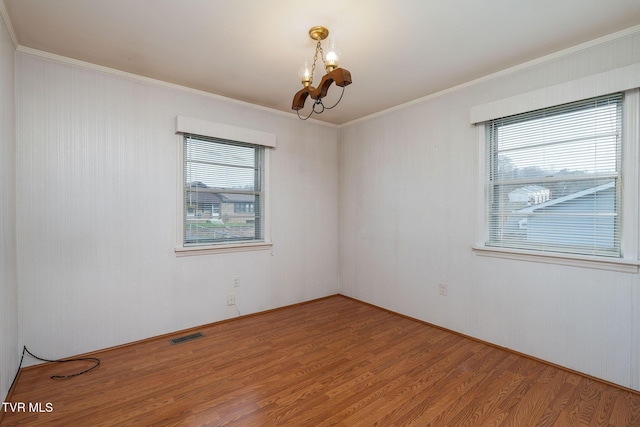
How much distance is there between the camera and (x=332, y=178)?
4551 mm

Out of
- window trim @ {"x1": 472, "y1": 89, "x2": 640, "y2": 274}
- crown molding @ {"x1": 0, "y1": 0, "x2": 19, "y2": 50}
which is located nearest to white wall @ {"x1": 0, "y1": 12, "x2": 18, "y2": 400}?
crown molding @ {"x1": 0, "y1": 0, "x2": 19, "y2": 50}

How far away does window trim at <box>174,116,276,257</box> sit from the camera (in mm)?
3199

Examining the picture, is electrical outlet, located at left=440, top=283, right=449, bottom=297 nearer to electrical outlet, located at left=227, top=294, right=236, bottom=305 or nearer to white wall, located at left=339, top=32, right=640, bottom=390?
white wall, located at left=339, top=32, right=640, bottom=390

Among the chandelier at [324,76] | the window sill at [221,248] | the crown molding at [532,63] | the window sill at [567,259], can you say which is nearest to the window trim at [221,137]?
the window sill at [221,248]

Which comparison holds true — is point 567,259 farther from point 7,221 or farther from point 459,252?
point 7,221

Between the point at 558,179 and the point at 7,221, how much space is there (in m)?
4.18

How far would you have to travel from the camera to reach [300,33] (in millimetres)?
2264

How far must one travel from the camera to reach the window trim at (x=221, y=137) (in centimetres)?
320

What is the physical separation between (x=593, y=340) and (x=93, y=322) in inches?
163

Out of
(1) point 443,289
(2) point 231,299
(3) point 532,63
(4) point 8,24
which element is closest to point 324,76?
(3) point 532,63

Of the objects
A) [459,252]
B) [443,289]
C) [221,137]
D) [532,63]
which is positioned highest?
[532,63]

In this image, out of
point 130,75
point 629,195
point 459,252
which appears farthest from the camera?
point 459,252

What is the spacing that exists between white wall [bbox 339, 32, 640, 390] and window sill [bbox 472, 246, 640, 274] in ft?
0.15

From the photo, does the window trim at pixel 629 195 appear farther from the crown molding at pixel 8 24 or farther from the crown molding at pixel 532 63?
the crown molding at pixel 8 24
